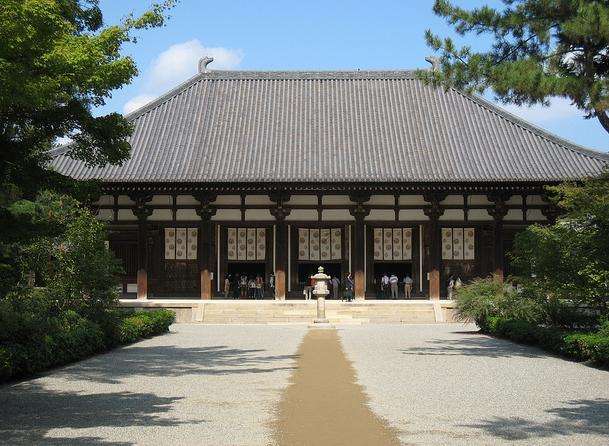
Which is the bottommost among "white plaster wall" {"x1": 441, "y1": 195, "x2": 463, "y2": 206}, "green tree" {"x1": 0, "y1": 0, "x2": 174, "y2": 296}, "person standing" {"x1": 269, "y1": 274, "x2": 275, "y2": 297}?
"person standing" {"x1": 269, "y1": 274, "x2": 275, "y2": 297}

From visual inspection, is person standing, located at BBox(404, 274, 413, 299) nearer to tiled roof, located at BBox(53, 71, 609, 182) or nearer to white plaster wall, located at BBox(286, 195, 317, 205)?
tiled roof, located at BBox(53, 71, 609, 182)

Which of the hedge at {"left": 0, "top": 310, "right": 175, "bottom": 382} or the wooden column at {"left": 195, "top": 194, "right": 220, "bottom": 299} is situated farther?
the wooden column at {"left": 195, "top": 194, "right": 220, "bottom": 299}

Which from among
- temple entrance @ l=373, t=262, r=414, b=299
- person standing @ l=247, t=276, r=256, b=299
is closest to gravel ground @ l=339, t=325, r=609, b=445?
person standing @ l=247, t=276, r=256, b=299

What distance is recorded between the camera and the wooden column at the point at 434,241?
2748 centimetres

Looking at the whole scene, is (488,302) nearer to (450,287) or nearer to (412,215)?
(450,287)

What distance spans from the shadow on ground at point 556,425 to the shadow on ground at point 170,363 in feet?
17.5

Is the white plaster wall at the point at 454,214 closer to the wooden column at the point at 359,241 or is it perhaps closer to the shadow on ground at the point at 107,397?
the wooden column at the point at 359,241

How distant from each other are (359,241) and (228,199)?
520 centimetres

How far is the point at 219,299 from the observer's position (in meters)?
28.6

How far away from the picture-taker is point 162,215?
28250 millimetres

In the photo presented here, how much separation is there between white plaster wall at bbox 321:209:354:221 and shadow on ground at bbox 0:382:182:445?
60.6 ft

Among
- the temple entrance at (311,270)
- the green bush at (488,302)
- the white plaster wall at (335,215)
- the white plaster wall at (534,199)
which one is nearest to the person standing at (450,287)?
the white plaster wall at (534,199)

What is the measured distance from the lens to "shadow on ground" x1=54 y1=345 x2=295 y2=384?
40.4 ft

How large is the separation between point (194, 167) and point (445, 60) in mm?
15332
